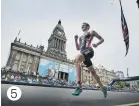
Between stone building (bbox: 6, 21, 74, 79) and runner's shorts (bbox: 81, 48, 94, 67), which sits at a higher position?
stone building (bbox: 6, 21, 74, 79)

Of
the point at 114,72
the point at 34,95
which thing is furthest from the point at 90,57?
the point at 114,72

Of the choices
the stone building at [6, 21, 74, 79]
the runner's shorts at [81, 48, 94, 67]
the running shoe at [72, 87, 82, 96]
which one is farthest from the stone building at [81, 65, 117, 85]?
the stone building at [6, 21, 74, 79]

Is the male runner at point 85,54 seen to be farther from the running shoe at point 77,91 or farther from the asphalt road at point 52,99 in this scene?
the asphalt road at point 52,99

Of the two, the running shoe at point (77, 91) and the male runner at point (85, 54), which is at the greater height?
the male runner at point (85, 54)

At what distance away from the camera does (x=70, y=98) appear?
4.87 ft

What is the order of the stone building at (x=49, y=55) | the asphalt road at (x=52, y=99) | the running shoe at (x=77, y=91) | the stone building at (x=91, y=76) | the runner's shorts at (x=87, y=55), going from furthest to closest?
the stone building at (x=49, y=55)
the stone building at (x=91, y=76)
the runner's shorts at (x=87, y=55)
the running shoe at (x=77, y=91)
the asphalt road at (x=52, y=99)

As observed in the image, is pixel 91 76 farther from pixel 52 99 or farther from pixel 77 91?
pixel 52 99

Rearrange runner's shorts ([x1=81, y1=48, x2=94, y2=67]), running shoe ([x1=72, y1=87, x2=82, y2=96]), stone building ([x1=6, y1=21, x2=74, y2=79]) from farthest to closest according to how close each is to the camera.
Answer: stone building ([x1=6, y1=21, x2=74, y2=79]) → runner's shorts ([x1=81, y1=48, x2=94, y2=67]) → running shoe ([x1=72, y1=87, x2=82, y2=96])

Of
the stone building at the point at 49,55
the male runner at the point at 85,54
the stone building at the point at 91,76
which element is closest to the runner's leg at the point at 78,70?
the male runner at the point at 85,54

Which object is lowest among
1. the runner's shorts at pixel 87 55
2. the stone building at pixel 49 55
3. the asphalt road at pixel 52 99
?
the asphalt road at pixel 52 99

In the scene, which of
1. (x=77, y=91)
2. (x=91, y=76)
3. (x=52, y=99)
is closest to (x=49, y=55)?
(x=91, y=76)

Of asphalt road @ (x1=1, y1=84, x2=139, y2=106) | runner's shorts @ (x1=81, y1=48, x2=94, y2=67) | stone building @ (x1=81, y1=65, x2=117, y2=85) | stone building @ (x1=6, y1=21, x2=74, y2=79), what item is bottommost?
asphalt road @ (x1=1, y1=84, x2=139, y2=106)

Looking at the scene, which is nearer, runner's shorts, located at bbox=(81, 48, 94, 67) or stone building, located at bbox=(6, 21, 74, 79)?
runner's shorts, located at bbox=(81, 48, 94, 67)

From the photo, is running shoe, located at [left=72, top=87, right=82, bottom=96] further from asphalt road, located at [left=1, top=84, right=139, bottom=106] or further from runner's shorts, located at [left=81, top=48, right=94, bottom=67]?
runner's shorts, located at [left=81, top=48, right=94, bottom=67]
